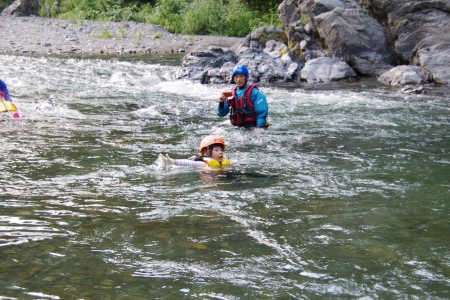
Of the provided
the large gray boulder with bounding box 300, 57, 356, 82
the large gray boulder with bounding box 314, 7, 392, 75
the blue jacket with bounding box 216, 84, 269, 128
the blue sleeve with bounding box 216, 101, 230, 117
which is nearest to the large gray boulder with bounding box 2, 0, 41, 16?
the large gray boulder with bounding box 314, 7, 392, 75

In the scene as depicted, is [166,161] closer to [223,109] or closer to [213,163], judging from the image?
[213,163]

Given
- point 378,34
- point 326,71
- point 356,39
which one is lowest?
point 326,71

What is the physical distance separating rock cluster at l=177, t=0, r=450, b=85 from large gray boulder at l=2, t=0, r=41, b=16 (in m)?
25.1

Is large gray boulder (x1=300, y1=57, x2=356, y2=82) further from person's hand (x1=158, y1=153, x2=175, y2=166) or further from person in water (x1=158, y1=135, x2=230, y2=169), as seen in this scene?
person's hand (x1=158, y1=153, x2=175, y2=166)

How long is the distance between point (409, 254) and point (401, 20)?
15146mm

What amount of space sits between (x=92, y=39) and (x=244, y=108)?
20.9 meters

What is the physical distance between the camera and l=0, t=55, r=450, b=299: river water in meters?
3.95

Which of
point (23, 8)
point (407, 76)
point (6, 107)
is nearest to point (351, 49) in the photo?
point (407, 76)

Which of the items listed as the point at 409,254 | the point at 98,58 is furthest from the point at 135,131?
the point at 98,58

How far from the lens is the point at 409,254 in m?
4.42

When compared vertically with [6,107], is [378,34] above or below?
above

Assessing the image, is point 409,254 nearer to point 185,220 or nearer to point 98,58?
point 185,220

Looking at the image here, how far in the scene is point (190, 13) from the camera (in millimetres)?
31500

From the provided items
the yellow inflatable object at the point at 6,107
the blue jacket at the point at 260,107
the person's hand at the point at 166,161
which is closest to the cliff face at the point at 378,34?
the blue jacket at the point at 260,107
